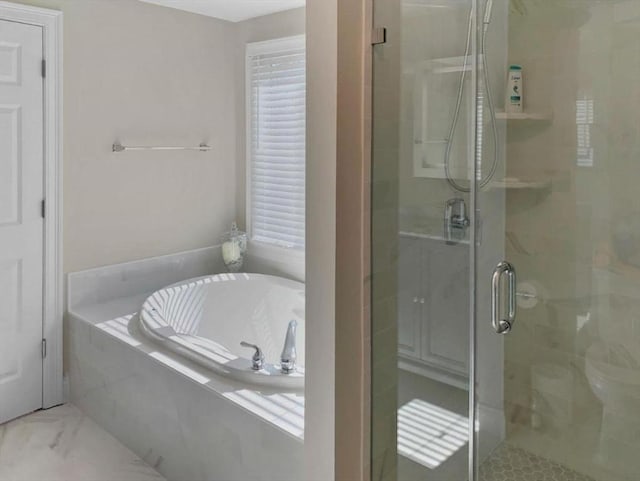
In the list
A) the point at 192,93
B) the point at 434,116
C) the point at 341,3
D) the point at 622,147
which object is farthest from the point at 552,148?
the point at 192,93

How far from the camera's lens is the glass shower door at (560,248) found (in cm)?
196

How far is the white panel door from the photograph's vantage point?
108 inches

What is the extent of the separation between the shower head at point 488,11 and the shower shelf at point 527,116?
0.37m

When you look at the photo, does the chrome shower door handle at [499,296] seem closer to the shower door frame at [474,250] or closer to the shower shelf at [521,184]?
the shower door frame at [474,250]

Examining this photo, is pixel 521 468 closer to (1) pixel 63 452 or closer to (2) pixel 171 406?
(2) pixel 171 406

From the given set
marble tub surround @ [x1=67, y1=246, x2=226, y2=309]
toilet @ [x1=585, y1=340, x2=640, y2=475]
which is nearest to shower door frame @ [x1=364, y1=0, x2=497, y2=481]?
toilet @ [x1=585, y1=340, x2=640, y2=475]

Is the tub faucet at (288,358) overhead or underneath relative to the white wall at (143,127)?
underneath

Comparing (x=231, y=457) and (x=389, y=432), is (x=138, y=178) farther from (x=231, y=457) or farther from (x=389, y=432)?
(x=389, y=432)

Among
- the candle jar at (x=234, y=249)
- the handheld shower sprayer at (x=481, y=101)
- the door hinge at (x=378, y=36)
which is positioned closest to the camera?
the door hinge at (x=378, y=36)

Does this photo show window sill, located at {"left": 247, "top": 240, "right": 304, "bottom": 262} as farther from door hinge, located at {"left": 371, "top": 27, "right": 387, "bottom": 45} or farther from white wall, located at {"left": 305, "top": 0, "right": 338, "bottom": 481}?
door hinge, located at {"left": 371, "top": 27, "right": 387, "bottom": 45}

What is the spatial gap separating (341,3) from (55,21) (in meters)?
2.04

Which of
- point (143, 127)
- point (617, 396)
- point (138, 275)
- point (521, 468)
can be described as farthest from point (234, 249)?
point (617, 396)

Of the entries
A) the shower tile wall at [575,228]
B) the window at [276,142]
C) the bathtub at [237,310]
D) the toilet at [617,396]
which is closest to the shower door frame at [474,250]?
the shower tile wall at [575,228]

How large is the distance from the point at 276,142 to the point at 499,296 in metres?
2.08
